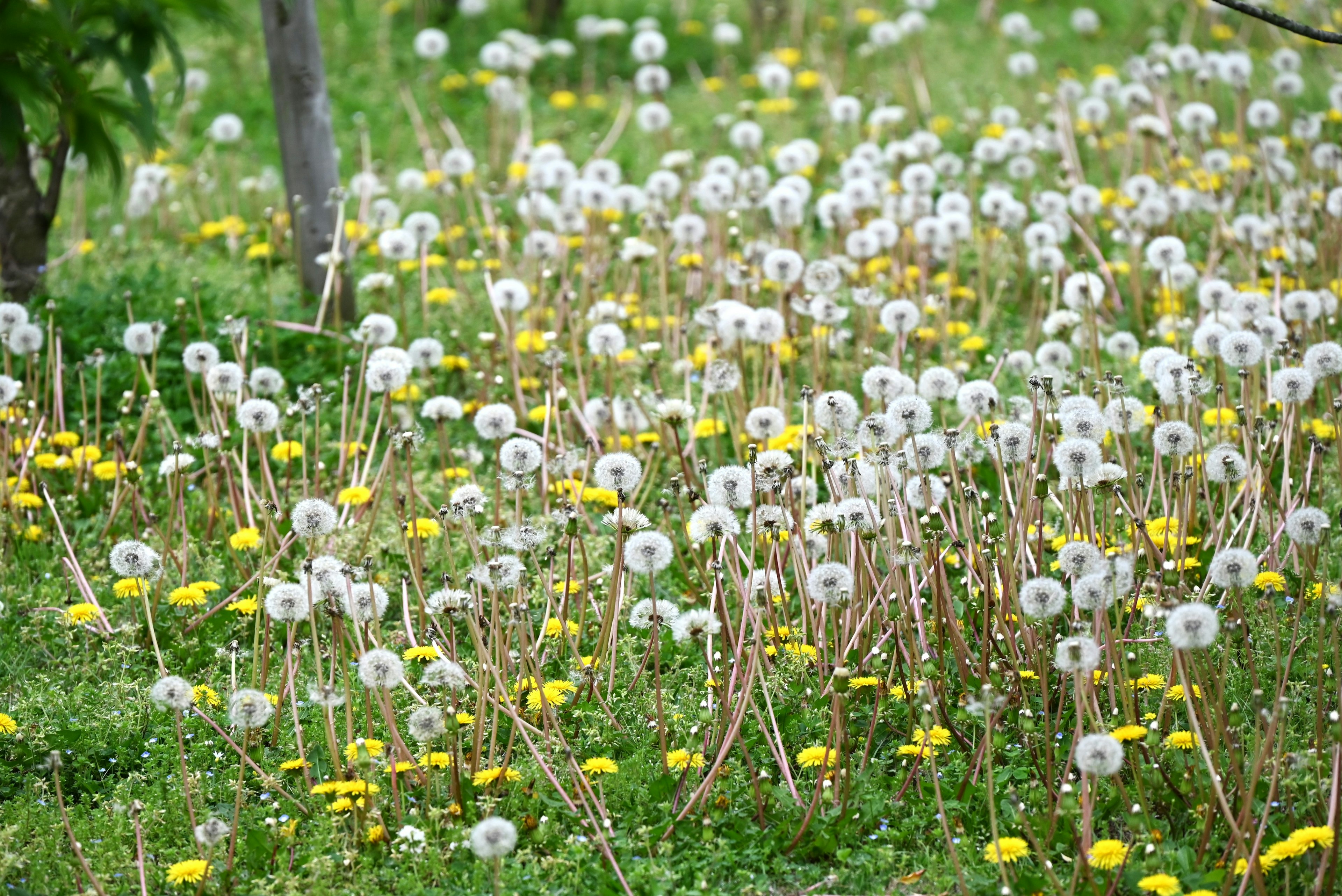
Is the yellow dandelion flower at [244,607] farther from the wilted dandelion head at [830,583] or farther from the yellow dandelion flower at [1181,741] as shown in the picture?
the yellow dandelion flower at [1181,741]

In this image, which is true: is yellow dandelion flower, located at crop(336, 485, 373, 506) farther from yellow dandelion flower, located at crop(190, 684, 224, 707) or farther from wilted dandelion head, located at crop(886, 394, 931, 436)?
wilted dandelion head, located at crop(886, 394, 931, 436)

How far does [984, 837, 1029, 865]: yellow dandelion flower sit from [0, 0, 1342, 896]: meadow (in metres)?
0.04

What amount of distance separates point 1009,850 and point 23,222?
16.0ft

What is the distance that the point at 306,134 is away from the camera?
232 inches

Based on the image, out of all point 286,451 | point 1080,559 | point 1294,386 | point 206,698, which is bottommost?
point 206,698

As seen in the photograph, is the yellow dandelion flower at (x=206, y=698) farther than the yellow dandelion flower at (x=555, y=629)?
No

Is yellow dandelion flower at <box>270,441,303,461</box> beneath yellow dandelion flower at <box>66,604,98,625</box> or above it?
above

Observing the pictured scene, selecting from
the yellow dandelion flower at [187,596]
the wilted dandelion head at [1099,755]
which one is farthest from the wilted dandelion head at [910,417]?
the yellow dandelion flower at [187,596]

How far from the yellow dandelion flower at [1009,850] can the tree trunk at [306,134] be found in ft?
11.6

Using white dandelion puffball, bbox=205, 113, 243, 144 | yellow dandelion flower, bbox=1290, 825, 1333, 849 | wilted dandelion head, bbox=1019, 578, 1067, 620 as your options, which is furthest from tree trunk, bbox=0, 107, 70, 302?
yellow dandelion flower, bbox=1290, 825, 1333, 849

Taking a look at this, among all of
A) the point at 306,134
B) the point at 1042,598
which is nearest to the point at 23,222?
the point at 306,134

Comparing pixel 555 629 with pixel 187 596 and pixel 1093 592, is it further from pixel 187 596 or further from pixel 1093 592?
pixel 1093 592

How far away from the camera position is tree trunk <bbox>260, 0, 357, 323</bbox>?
5.70 metres

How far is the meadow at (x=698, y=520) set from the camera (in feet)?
10.1
